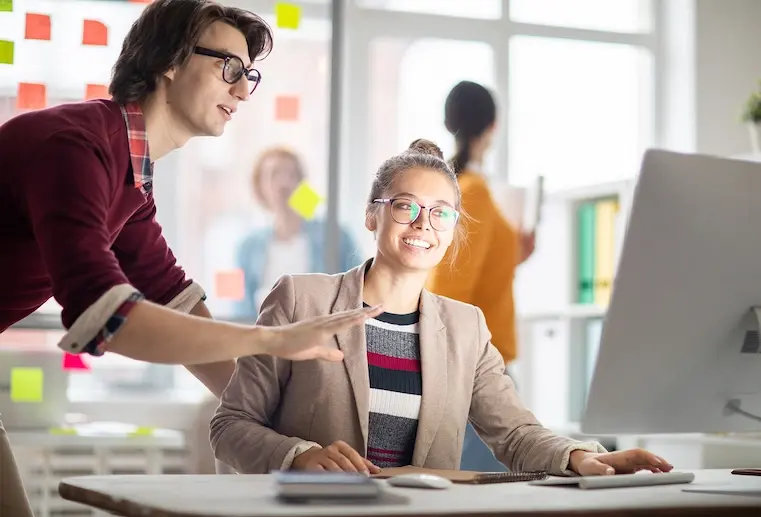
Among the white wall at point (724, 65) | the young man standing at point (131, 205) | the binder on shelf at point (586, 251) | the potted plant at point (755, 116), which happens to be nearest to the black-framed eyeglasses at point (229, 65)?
the young man standing at point (131, 205)

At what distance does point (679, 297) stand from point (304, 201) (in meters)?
2.49

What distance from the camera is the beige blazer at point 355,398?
1.70 m

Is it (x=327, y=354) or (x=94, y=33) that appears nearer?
(x=327, y=354)

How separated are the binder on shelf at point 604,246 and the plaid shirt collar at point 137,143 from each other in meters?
2.46

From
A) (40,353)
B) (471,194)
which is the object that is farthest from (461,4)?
(40,353)

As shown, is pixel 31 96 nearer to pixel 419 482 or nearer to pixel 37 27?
pixel 37 27

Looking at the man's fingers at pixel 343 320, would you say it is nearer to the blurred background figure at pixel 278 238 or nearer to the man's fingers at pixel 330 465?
the man's fingers at pixel 330 465

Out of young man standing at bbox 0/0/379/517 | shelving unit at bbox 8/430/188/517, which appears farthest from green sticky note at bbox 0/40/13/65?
young man standing at bbox 0/0/379/517

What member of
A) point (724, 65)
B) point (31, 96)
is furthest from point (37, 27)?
point (724, 65)

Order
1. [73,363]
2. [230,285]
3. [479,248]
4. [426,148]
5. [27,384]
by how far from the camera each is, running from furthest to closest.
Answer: [230,285], [73,363], [27,384], [479,248], [426,148]

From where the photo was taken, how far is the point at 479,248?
2.72m

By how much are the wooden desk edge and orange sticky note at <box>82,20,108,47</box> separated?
261cm

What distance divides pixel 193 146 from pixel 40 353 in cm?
92

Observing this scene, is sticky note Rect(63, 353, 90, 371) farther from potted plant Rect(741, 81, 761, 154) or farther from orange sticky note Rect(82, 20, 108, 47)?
potted plant Rect(741, 81, 761, 154)
